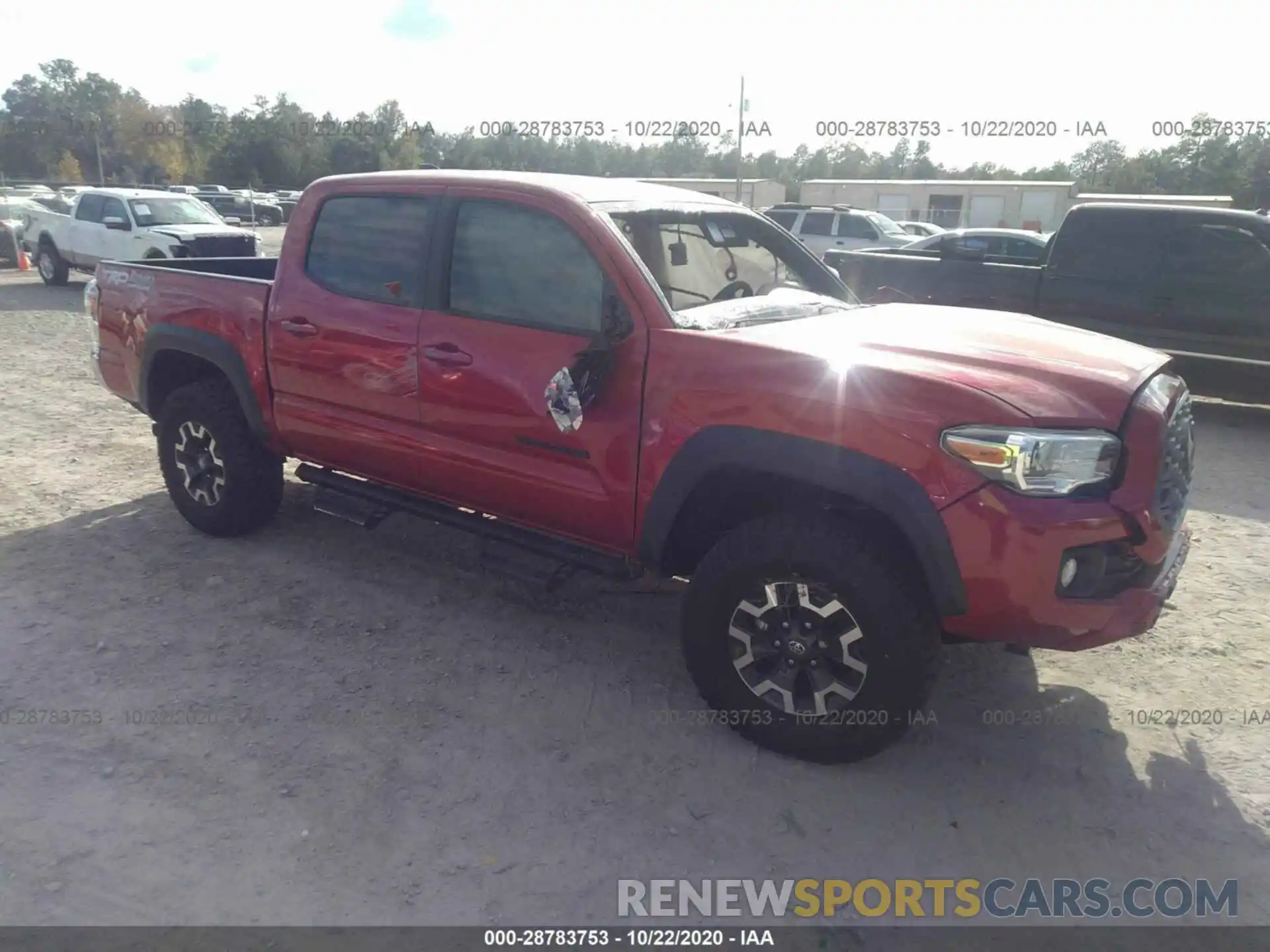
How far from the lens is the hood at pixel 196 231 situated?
1453 centimetres

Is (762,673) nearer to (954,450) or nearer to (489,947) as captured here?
(954,450)

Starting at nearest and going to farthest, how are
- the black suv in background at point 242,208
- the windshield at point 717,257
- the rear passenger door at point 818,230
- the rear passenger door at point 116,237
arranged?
the windshield at point 717,257 → the rear passenger door at point 116,237 → the rear passenger door at point 818,230 → the black suv in background at point 242,208

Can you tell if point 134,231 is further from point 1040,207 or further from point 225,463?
point 1040,207

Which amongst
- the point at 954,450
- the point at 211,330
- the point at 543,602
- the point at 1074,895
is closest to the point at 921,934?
the point at 1074,895

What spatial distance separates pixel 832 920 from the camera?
8.73 feet

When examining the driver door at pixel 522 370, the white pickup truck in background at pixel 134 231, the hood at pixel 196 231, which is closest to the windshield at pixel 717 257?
the driver door at pixel 522 370

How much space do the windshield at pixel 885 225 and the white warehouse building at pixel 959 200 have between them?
15.8 metres

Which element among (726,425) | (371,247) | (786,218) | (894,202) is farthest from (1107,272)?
(894,202)

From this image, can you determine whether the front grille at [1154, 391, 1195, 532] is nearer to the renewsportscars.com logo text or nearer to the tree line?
the renewsportscars.com logo text

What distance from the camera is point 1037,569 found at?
9.12 feet

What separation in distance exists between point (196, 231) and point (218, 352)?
37.6 ft

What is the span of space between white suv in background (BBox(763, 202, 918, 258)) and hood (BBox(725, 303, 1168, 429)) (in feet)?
50.7

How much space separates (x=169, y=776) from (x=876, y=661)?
242 centimetres

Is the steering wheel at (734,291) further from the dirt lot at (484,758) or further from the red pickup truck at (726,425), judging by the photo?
the dirt lot at (484,758)
